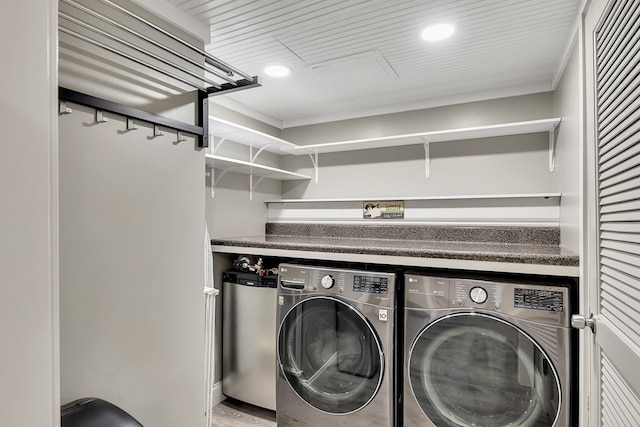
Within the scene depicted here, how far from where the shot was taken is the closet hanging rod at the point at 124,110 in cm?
104

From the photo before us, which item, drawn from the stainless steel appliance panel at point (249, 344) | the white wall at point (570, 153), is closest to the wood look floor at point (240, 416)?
the stainless steel appliance panel at point (249, 344)

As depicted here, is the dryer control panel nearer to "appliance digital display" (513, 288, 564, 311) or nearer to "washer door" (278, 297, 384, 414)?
"appliance digital display" (513, 288, 564, 311)

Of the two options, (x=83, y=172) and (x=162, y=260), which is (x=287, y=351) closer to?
(x=162, y=260)

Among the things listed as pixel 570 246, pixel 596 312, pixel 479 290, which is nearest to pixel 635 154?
pixel 596 312

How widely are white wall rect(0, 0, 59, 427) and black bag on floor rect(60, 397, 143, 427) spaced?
494 mm

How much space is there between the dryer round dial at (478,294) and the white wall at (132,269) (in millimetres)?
1257

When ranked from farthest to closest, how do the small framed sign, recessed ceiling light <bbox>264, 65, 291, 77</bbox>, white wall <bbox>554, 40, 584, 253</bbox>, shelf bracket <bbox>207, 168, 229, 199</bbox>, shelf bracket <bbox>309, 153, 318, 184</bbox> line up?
shelf bracket <bbox>309, 153, 318, 184</bbox>
the small framed sign
shelf bracket <bbox>207, 168, 229, 199</bbox>
recessed ceiling light <bbox>264, 65, 291, 77</bbox>
white wall <bbox>554, 40, 584, 253</bbox>

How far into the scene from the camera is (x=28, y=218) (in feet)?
1.64

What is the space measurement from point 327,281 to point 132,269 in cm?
102

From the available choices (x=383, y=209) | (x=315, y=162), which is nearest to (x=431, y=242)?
(x=383, y=209)

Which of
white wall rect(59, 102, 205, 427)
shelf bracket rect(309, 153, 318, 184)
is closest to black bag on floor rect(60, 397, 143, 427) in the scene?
white wall rect(59, 102, 205, 427)

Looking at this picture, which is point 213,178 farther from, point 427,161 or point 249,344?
point 427,161

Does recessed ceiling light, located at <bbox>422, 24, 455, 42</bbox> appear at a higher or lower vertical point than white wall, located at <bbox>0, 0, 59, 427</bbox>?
higher

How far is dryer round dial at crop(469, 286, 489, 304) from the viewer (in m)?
1.57
